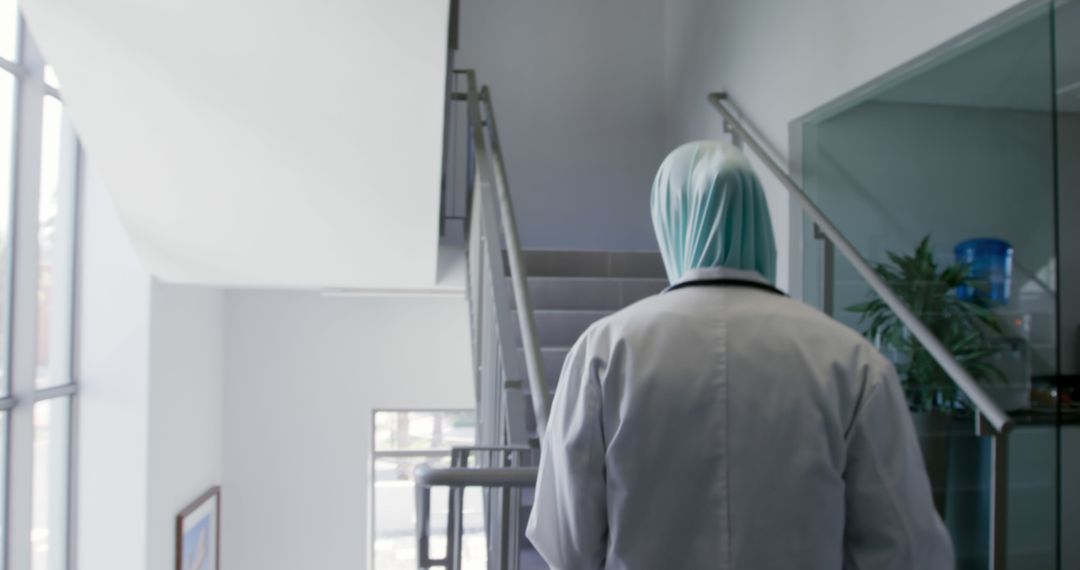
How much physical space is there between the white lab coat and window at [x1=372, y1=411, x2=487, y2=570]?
21.6 ft

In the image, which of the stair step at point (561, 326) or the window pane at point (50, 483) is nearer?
the stair step at point (561, 326)

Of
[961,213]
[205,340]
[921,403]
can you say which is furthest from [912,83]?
[205,340]

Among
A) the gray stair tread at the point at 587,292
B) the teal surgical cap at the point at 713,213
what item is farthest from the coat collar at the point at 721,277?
the gray stair tread at the point at 587,292

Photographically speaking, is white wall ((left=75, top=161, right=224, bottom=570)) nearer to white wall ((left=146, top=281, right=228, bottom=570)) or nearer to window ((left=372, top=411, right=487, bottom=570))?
white wall ((left=146, top=281, right=228, bottom=570))

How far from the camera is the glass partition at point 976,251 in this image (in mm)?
2600

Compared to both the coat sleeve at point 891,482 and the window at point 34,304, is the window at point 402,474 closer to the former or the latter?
the window at point 34,304

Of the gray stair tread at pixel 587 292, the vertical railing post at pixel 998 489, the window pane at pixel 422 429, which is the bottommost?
the window pane at pixel 422 429

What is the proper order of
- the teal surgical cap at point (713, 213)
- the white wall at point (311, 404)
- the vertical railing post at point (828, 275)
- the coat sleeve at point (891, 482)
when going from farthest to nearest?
1. the white wall at point (311, 404)
2. the vertical railing post at point (828, 275)
3. the teal surgical cap at point (713, 213)
4. the coat sleeve at point (891, 482)

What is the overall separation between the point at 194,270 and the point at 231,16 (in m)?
2.32

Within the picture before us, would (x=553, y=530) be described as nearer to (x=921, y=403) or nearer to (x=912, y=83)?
(x=921, y=403)

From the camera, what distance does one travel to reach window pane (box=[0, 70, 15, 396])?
4.48 metres

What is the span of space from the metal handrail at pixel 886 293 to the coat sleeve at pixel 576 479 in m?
1.45

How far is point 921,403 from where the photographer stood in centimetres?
304

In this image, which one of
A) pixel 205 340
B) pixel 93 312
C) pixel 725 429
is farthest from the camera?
pixel 205 340
